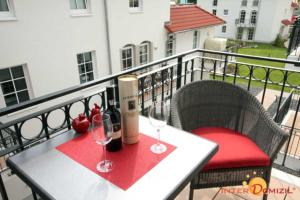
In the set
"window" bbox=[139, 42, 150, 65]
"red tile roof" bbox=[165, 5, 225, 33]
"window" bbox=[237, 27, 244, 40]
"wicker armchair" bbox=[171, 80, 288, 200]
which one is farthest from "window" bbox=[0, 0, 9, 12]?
"window" bbox=[237, 27, 244, 40]

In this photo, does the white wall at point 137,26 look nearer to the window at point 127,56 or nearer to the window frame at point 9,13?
the window at point 127,56

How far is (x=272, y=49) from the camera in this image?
26.2 m

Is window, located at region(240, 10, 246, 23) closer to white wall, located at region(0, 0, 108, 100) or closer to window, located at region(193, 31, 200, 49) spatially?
window, located at region(193, 31, 200, 49)

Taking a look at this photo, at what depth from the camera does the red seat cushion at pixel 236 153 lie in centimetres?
157

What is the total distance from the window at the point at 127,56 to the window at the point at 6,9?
12.4 feet

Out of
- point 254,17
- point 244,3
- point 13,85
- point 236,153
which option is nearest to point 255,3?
point 244,3

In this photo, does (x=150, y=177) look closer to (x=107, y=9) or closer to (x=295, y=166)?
(x=295, y=166)

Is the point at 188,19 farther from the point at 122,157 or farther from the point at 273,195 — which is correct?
the point at 122,157

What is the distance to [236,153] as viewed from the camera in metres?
1.64

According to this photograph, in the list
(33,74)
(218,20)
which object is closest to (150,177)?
(33,74)

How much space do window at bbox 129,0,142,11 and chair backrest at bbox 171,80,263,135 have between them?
7210 millimetres

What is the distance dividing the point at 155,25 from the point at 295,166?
692 centimetres

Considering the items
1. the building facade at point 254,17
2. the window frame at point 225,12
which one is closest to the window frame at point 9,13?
the building facade at point 254,17

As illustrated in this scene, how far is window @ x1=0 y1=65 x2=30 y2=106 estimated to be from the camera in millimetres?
5637
